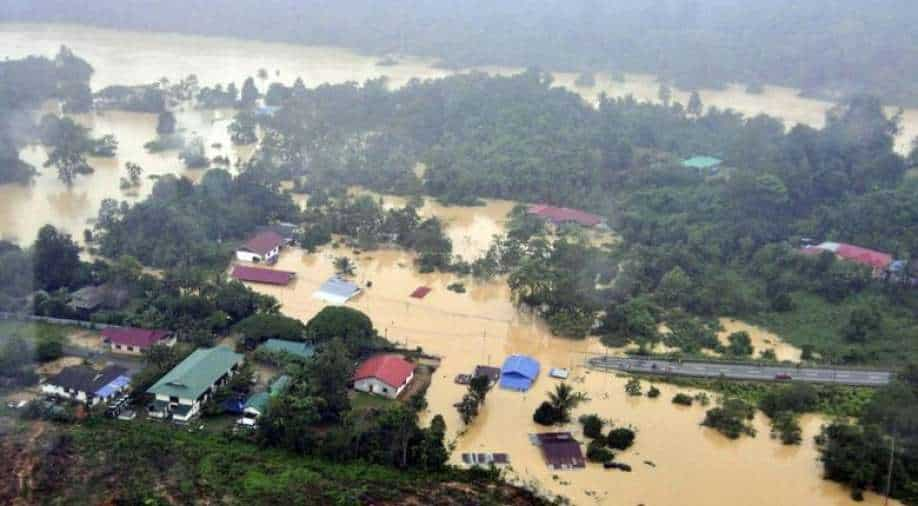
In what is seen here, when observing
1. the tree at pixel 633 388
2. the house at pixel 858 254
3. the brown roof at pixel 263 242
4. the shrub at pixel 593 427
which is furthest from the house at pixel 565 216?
the shrub at pixel 593 427

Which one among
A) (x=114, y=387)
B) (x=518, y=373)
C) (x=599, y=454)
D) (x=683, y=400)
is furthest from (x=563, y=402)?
(x=114, y=387)

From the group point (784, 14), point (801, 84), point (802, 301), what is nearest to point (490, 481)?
point (802, 301)

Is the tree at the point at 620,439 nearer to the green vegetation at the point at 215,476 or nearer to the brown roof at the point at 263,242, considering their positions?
the green vegetation at the point at 215,476

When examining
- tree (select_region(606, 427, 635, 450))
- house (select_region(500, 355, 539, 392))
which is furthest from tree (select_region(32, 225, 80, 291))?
tree (select_region(606, 427, 635, 450))

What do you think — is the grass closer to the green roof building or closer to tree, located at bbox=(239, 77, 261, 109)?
the green roof building

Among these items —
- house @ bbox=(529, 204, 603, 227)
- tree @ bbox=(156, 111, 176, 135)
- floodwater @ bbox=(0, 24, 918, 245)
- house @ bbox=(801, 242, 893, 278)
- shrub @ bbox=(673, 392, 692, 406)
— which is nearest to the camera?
shrub @ bbox=(673, 392, 692, 406)

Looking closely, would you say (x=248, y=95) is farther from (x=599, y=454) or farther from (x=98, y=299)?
(x=599, y=454)
